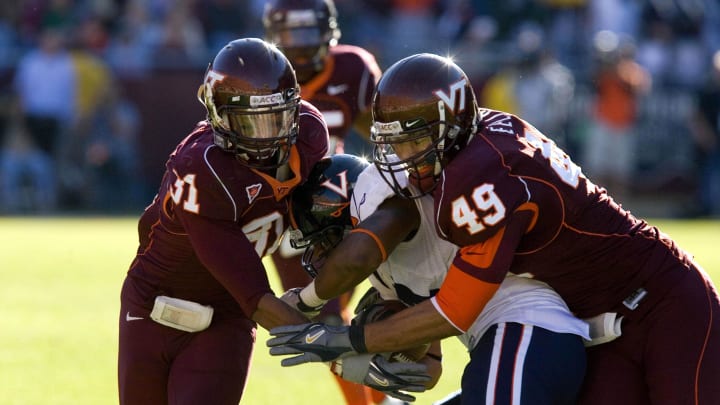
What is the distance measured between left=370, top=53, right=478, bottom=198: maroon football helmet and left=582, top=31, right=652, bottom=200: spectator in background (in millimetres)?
11102

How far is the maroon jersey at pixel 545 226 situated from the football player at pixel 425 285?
0.40 feet

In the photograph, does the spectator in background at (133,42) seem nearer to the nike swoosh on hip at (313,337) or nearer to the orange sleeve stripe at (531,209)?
the nike swoosh on hip at (313,337)

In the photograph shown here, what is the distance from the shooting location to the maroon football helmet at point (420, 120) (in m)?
3.95

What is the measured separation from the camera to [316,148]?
4.52 meters

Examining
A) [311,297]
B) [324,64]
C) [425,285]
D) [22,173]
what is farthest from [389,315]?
[22,173]

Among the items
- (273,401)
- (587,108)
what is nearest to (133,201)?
(587,108)

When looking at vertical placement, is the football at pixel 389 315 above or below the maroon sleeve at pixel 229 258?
below

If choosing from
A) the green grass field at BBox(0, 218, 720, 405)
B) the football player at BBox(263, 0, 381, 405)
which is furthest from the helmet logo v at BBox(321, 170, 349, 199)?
the green grass field at BBox(0, 218, 720, 405)

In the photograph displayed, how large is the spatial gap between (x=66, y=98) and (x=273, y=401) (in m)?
9.90

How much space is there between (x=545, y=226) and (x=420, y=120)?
55 centimetres

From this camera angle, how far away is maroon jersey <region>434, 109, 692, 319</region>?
148 inches

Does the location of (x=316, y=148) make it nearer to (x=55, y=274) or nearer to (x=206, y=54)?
(x=55, y=274)

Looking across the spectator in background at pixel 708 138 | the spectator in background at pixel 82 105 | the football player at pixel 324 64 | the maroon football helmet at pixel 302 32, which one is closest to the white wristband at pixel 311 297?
the football player at pixel 324 64

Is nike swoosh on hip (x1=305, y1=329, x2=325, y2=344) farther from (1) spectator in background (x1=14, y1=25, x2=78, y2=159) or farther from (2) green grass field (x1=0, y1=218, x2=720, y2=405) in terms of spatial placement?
(1) spectator in background (x1=14, y1=25, x2=78, y2=159)
